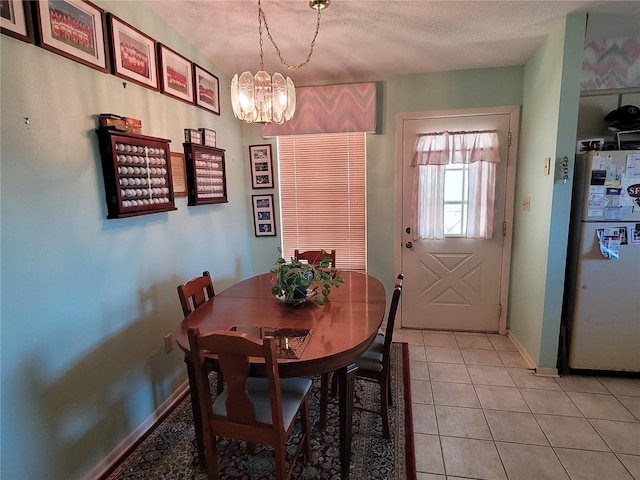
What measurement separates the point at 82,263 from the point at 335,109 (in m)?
2.41

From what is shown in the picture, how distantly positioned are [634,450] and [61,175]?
322cm

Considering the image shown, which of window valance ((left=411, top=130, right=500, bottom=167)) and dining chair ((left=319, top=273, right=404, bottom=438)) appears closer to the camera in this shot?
dining chair ((left=319, top=273, right=404, bottom=438))

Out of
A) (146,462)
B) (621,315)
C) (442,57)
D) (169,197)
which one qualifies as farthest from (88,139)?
(621,315)

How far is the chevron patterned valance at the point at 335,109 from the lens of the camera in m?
3.03

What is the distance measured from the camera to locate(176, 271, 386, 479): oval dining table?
1.34 meters

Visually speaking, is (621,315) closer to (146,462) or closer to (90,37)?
(146,462)

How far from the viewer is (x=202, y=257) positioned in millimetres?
2600

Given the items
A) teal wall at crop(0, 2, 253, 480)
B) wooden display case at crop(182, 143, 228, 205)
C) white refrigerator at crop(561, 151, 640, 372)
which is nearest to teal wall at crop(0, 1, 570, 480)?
teal wall at crop(0, 2, 253, 480)

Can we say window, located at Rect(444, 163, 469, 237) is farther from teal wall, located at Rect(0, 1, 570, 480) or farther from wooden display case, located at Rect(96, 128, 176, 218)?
wooden display case, located at Rect(96, 128, 176, 218)

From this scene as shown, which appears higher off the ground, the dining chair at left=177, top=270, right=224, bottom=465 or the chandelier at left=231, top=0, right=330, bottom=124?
the chandelier at left=231, top=0, right=330, bottom=124

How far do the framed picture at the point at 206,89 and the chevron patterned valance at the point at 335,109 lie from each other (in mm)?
715

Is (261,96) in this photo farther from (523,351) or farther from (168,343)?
(523,351)

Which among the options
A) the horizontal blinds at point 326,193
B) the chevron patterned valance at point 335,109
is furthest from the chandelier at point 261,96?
the horizontal blinds at point 326,193

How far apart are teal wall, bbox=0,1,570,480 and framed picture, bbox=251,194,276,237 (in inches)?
31.8
